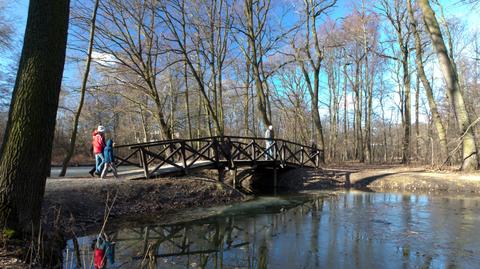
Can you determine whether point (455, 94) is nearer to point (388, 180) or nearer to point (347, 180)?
point (388, 180)

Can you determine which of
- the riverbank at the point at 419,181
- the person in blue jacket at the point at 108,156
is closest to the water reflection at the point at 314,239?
the riverbank at the point at 419,181

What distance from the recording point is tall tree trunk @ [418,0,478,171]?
620 inches

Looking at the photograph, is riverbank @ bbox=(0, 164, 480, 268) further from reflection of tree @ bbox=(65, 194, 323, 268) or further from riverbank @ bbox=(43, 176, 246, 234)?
reflection of tree @ bbox=(65, 194, 323, 268)

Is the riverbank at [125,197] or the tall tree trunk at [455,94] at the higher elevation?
the tall tree trunk at [455,94]

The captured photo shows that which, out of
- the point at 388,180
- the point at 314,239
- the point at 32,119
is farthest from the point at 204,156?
the point at 32,119

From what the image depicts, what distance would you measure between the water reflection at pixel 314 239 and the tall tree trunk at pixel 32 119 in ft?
3.97

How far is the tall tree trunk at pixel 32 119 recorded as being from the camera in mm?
4836

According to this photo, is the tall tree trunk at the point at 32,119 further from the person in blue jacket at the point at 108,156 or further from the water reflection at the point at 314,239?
the person in blue jacket at the point at 108,156

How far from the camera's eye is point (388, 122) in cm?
4297

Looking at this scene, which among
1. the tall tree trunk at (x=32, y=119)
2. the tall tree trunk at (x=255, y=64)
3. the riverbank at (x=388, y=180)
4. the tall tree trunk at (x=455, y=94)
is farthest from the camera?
the tall tree trunk at (x=255, y=64)

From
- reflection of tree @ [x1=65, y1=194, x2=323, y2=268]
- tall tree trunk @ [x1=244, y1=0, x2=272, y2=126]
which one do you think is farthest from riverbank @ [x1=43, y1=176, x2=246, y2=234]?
tall tree trunk @ [x1=244, y1=0, x2=272, y2=126]

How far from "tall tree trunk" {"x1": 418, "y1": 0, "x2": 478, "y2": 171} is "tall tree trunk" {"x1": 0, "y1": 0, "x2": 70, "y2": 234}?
16083 millimetres

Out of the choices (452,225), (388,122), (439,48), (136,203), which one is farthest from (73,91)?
(388,122)

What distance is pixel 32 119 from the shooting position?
4980mm
